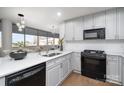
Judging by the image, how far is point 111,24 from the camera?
231 centimetres

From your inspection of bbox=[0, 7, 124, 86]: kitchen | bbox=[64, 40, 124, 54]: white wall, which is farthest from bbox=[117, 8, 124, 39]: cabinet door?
bbox=[64, 40, 124, 54]: white wall

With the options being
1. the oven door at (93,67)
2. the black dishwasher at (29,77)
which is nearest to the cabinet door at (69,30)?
the oven door at (93,67)

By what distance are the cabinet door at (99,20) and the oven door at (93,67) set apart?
1.13m

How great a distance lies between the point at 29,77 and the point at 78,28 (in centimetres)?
246

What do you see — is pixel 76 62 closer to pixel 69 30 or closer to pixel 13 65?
pixel 69 30

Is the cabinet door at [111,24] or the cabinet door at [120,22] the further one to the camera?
the cabinet door at [111,24]

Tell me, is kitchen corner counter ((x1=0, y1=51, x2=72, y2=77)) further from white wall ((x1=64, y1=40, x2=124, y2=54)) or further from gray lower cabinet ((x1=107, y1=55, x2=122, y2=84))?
white wall ((x1=64, y1=40, x2=124, y2=54))

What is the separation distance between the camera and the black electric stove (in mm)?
2281

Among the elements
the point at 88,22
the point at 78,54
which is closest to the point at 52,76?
the point at 78,54

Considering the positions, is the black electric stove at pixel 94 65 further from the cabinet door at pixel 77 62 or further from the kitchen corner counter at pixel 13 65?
the kitchen corner counter at pixel 13 65

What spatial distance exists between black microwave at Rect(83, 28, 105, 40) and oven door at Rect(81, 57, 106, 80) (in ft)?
2.43

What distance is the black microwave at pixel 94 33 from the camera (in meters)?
2.41
